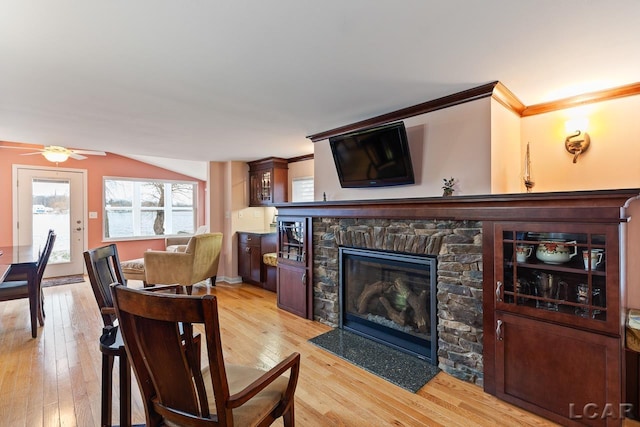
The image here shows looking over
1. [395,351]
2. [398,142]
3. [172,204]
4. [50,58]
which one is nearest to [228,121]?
[50,58]

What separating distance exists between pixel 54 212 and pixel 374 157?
6026mm

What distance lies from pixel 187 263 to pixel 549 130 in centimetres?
440

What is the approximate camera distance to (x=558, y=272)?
1.98 meters

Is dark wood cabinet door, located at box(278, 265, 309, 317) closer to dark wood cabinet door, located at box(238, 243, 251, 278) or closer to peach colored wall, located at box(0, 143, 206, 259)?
dark wood cabinet door, located at box(238, 243, 251, 278)

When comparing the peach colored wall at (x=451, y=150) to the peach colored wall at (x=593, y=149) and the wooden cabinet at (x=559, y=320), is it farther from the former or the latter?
the peach colored wall at (x=593, y=149)

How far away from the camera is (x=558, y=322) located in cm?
189

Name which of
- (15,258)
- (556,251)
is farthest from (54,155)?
(556,251)

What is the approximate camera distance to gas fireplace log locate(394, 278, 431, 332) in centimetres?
268

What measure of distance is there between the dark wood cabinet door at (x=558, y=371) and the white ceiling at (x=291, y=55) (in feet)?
5.46

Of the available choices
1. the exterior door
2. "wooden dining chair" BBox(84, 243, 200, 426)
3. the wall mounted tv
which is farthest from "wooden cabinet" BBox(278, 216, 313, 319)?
the exterior door

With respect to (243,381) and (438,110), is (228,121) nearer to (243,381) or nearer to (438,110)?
(438,110)

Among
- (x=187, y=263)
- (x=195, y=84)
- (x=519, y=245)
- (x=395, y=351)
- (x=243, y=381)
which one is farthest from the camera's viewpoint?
(x=187, y=263)

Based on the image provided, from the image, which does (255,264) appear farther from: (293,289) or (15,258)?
(15,258)

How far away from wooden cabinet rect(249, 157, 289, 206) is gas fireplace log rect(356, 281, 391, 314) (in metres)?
2.43
